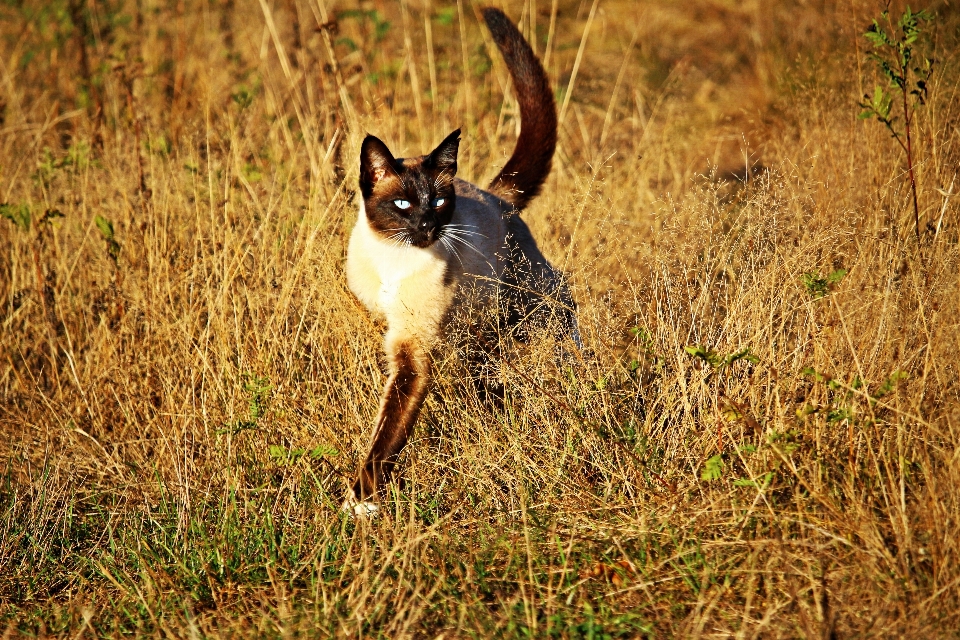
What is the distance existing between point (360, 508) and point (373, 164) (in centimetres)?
133

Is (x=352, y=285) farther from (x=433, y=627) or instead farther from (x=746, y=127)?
(x=746, y=127)

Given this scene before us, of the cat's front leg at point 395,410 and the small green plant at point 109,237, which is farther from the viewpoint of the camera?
the small green plant at point 109,237

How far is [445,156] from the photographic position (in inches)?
138

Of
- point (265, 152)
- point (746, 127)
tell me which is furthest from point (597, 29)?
point (265, 152)

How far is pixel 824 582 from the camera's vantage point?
2.25 m

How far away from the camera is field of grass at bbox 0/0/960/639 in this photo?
2377 mm

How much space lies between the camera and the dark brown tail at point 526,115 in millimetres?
3904

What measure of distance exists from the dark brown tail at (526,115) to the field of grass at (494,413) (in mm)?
380

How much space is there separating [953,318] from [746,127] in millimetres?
3690

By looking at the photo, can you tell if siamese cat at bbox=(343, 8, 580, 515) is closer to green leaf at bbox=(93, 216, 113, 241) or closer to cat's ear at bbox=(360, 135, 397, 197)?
cat's ear at bbox=(360, 135, 397, 197)

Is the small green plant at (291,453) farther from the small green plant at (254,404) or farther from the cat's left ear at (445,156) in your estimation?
the cat's left ear at (445,156)

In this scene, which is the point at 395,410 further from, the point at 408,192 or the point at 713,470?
the point at 713,470

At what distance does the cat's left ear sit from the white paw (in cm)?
134

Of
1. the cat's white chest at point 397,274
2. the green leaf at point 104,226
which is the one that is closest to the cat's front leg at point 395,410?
the cat's white chest at point 397,274
